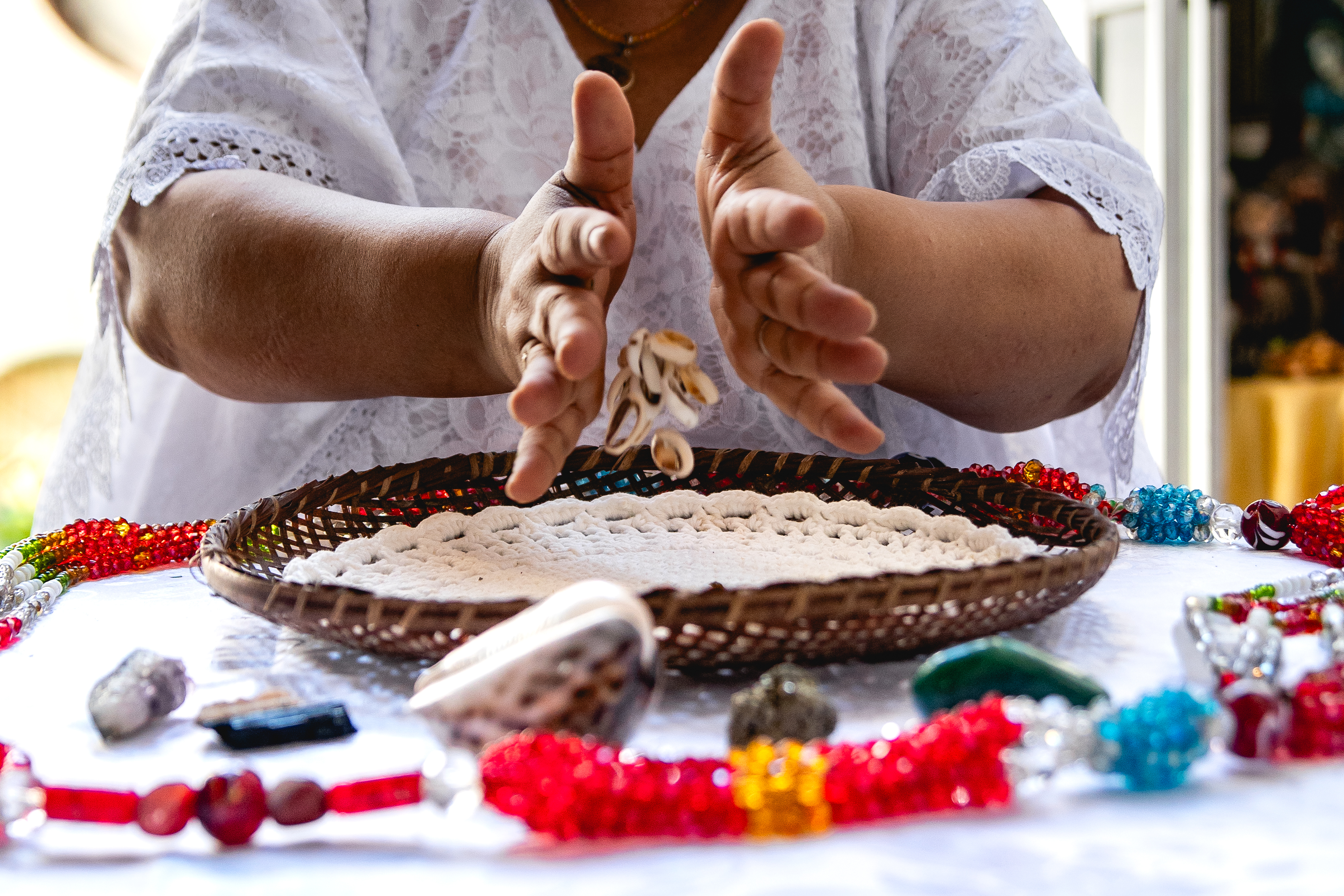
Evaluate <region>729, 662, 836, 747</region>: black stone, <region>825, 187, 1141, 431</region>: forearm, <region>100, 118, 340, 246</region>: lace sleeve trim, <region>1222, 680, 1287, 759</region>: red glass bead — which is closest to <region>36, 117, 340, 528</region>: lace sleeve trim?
<region>100, 118, 340, 246</region>: lace sleeve trim

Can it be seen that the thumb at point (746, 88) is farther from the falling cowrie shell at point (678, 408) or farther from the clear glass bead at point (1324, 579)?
the clear glass bead at point (1324, 579)

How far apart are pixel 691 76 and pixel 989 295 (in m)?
0.33

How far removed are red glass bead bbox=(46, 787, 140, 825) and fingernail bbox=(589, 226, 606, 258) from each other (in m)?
0.27

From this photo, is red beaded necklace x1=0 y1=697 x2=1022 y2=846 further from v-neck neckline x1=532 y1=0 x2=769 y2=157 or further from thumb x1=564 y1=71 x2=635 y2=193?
v-neck neckline x1=532 y1=0 x2=769 y2=157

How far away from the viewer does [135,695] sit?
1.24ft

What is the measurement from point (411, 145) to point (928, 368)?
50 cm

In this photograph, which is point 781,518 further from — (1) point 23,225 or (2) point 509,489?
(1) point 23,225

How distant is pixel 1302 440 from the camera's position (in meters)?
2.36

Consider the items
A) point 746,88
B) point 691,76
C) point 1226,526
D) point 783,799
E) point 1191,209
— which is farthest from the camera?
point 1191,209

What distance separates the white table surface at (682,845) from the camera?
27cm

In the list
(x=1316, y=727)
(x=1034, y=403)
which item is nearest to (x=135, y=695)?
(x=1316, y=727)

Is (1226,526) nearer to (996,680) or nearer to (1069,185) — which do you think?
(1069,185)

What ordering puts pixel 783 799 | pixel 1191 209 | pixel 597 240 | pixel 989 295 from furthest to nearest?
pixel 1191 209 → pixel 989 295 → pixel 597 240 → pixel 783 799

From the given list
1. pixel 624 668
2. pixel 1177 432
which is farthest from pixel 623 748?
pixel 1177 432
